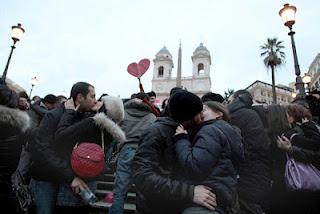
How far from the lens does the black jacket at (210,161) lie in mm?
1938

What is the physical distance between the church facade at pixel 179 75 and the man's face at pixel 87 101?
5813cm

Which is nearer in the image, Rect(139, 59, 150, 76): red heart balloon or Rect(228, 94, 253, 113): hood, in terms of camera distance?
Rect(228, 94, 253, 113): hood

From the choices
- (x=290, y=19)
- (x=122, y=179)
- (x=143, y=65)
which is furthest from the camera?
(x=290, y=19)

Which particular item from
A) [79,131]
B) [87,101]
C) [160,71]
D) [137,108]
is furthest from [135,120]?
[160,71]

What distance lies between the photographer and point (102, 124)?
2973mm

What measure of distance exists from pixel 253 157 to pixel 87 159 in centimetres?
172

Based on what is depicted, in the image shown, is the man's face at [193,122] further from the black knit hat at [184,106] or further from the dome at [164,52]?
the dome at [164,52]

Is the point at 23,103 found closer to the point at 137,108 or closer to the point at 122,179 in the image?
the point at 137,108

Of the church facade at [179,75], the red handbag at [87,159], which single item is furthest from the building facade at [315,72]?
the red handbag at [87,159]

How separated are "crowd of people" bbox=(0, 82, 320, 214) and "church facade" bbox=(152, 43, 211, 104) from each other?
5776 cm

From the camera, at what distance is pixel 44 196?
2.89m

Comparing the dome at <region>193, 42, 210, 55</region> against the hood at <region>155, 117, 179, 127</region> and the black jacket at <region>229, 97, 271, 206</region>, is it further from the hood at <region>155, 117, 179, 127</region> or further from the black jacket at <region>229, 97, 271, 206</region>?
the hood at <region>155, 117, 179, 127</region>

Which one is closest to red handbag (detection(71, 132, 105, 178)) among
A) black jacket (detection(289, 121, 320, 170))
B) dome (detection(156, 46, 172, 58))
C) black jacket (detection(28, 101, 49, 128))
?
black jacket (detection(289, 121, 320, 170))

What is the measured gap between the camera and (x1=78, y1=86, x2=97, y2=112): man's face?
10.5ft
